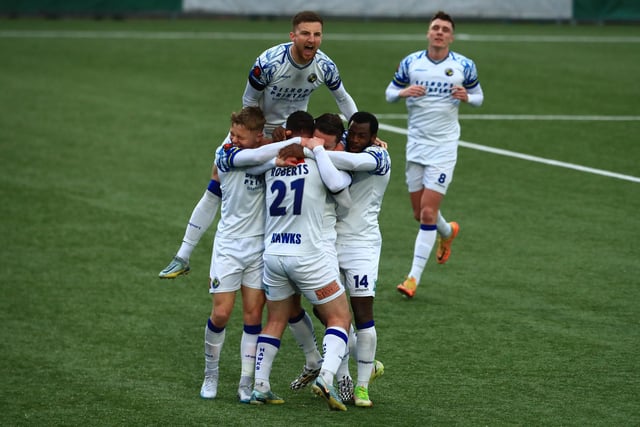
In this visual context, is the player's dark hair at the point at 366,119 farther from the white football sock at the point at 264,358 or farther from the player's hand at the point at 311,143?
the white football sock at the point at 264,358

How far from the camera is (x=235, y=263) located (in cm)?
809

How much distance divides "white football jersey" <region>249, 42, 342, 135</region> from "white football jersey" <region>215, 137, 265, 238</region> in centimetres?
77

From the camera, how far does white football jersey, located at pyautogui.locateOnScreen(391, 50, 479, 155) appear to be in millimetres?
11414

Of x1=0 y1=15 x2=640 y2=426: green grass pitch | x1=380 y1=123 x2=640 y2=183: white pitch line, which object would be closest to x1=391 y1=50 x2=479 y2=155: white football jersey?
x1=0 y1=15 x2=640 y2=426: green grass pitch

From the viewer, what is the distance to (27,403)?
26.6 feet

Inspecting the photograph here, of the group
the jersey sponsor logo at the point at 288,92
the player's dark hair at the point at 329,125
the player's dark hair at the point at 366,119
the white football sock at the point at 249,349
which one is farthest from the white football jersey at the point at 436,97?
the white football sock at the point at 249,349

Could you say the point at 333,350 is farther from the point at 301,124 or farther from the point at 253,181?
the point at 301,124

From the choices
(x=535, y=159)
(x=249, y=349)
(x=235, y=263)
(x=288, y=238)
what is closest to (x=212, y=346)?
(x=249, y=349)

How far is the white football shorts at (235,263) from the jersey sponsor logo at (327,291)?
0.60 meters

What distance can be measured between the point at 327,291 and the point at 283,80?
184cm

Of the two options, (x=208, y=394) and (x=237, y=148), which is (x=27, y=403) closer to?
(x=208, y=394)

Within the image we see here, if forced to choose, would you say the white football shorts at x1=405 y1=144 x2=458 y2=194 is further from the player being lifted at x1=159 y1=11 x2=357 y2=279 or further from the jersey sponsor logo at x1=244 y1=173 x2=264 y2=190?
the jersey sponsor logo at x1=244 y1=173 x2=264 y2=190

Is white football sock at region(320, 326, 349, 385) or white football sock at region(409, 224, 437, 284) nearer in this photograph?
white football sock at region(320, 326, 349, 385)

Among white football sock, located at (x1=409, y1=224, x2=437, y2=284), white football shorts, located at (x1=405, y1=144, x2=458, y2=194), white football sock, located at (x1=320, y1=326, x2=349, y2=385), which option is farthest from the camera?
white football shorts, located at (x1=405, y1=144, x2=458, y2=194)
